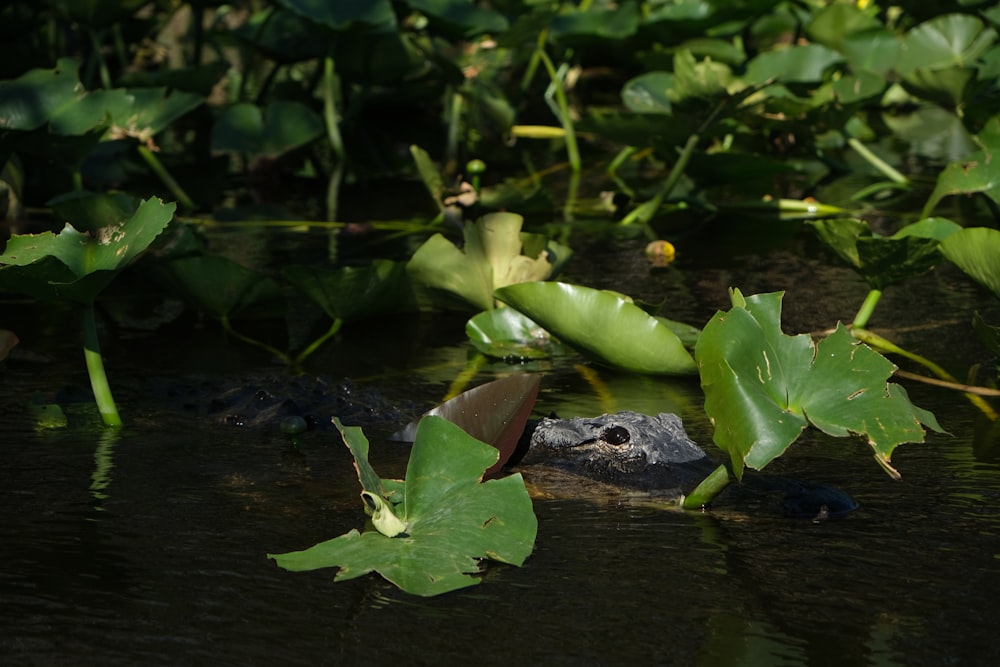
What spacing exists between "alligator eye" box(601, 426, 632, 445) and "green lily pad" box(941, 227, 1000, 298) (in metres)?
0.72

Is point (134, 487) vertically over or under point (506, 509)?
under

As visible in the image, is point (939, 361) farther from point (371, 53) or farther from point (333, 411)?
point (371, 53)

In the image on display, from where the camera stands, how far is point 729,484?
6.45 feet

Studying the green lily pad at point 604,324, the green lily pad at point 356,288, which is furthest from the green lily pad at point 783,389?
the green lily pad at point 356,288

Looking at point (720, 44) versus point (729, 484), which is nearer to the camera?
point (729, 484)

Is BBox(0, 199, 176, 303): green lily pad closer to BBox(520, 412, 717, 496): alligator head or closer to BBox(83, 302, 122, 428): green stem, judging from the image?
BBox(83, 302, 122, 428): green stem

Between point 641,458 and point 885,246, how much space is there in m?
0.76

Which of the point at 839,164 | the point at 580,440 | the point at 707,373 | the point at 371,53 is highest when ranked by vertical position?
the point at 707,373

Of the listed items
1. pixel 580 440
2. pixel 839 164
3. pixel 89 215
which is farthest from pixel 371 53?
pixel 580 440

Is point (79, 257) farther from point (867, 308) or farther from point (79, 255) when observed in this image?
point (867, 308)

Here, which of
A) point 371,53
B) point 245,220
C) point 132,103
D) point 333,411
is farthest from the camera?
point 371,53

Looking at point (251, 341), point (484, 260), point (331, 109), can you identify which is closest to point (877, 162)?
point (331, 109)

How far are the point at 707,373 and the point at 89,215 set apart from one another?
4.12ft

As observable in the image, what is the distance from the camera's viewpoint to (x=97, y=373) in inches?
86.5
